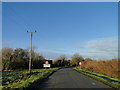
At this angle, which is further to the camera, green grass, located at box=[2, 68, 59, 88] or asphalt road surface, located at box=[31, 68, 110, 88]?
asphalt road surface, located at box=[31, 68, 110, 88]

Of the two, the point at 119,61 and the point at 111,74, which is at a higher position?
the point at 119,61

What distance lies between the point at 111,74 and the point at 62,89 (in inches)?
390

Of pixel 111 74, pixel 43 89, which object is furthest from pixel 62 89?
pixel 111 74

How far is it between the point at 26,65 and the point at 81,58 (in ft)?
131

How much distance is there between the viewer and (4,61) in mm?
37500

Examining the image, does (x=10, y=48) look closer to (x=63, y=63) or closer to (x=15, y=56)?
(x=15, y=56)

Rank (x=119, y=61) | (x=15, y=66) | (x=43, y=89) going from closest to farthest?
(x=43, y=89), (x=119, y=61), (x=15, y=66)

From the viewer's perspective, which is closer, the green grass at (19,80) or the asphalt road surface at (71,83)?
the green grass at (19,80)

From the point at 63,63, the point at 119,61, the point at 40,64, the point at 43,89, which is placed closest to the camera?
the point at 43,89

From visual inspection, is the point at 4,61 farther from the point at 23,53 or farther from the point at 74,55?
the point at 74,55

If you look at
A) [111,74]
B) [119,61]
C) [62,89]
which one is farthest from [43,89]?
[111,74]

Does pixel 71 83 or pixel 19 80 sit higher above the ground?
pixel 71 83

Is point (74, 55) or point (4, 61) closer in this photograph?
point (4, 61)

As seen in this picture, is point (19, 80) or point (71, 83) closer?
point (71, 83)
